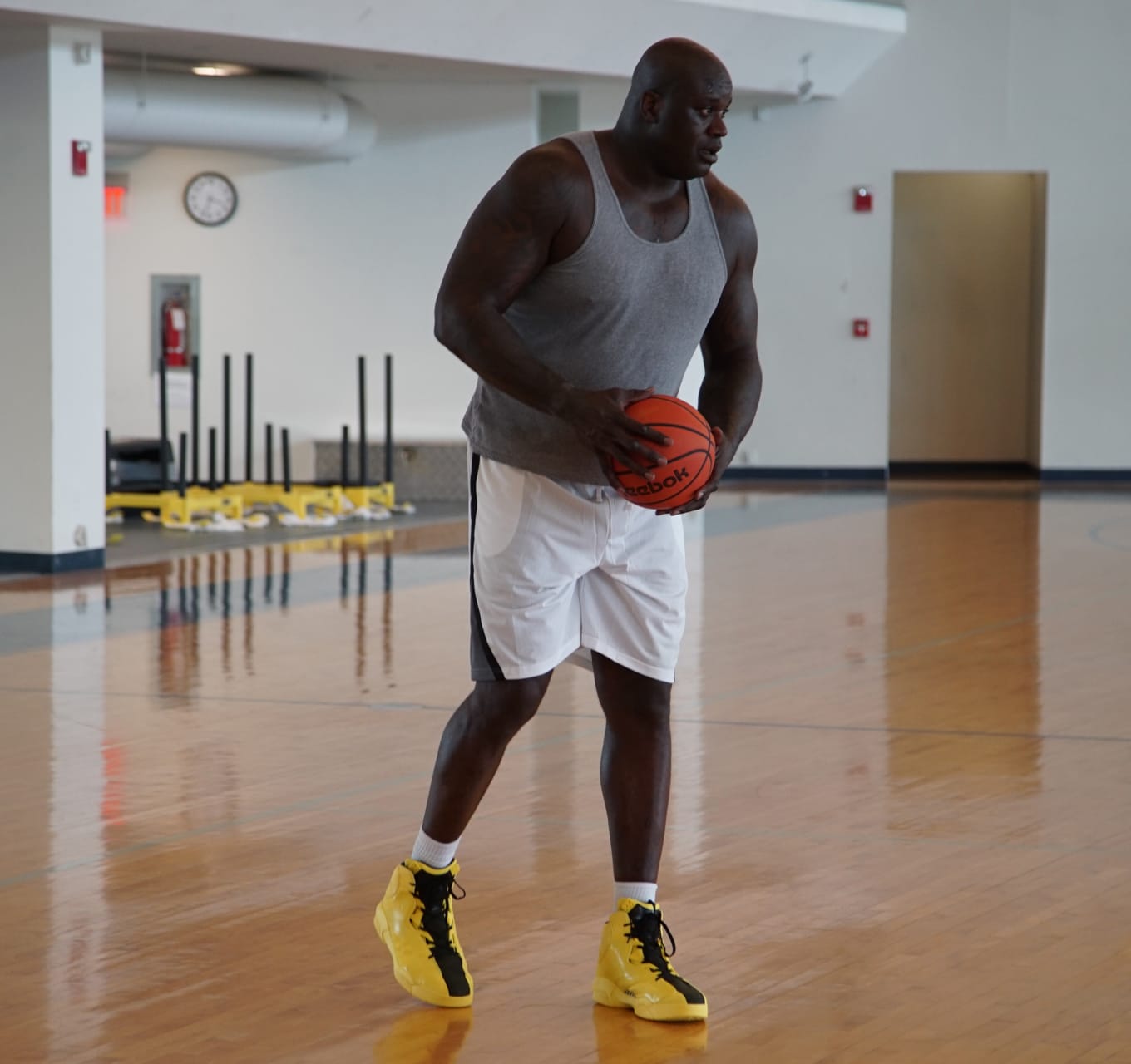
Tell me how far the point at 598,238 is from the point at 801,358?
45.6 ft

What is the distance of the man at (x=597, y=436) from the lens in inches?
122

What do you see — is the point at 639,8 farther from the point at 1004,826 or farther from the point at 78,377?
the point at 1004,826

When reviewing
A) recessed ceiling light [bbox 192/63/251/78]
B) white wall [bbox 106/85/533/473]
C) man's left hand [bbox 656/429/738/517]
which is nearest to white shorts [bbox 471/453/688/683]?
man's left hand [bbox 656/429/738/517]

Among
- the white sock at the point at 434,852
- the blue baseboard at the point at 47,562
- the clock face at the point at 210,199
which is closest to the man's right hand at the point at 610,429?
the white sock at the point at 434,852

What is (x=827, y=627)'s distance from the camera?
8227 millimetres

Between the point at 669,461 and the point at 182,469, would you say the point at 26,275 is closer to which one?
the point at 182,469

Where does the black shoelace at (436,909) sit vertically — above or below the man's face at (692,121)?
below

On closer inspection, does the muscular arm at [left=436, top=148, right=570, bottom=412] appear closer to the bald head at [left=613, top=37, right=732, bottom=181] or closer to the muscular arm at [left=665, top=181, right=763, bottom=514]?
the bald head at [left=613, top=37, right=732, bottom=181]

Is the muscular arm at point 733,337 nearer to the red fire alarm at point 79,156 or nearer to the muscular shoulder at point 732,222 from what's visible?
the muscular shoulder at point 732,222

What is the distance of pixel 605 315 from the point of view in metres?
3.17

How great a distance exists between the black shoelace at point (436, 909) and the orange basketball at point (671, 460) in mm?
792

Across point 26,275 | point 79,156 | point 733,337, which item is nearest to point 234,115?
point 79,156

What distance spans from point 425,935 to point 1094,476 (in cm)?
1431

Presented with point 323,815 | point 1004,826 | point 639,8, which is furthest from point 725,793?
point 639,8
